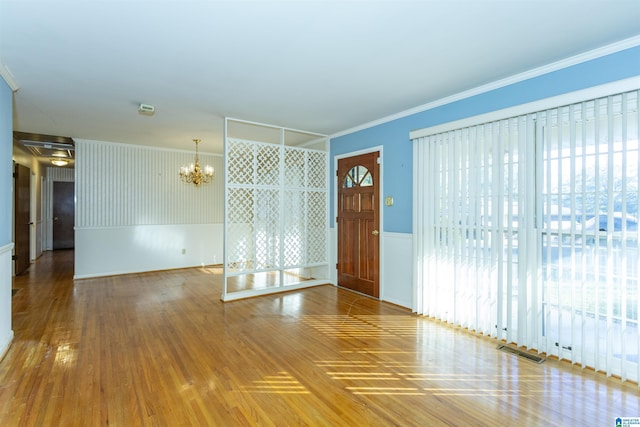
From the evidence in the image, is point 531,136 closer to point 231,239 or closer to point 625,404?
point 625,404

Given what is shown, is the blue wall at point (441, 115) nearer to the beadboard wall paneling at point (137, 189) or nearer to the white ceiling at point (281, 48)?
the white ceiling at point (281, 48)

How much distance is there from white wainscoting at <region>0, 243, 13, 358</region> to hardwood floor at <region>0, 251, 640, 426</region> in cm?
12

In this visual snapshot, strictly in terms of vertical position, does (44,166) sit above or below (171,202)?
above

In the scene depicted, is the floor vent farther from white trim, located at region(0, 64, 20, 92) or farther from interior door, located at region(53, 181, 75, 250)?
interior door, located at region(53, 181, 75, 250)

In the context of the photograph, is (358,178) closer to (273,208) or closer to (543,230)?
(273,208)

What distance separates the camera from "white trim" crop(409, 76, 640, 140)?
2.28 meters

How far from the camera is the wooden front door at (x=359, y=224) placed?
4.51 meters

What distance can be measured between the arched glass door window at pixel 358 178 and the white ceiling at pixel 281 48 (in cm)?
107

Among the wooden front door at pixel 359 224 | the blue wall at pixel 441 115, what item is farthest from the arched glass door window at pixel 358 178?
the blue wall at pixel 441 115

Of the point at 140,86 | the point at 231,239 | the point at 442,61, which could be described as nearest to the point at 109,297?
the point at 231,239

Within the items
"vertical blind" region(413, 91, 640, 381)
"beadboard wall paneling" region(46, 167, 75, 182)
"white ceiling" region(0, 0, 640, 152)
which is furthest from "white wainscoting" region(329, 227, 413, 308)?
"beadboard wall paneling" region(46, 167, 75, 182)

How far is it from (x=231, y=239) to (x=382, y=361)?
3076mm

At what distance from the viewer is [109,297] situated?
445 centimetres

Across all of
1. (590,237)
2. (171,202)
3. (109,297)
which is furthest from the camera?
(171,202)
